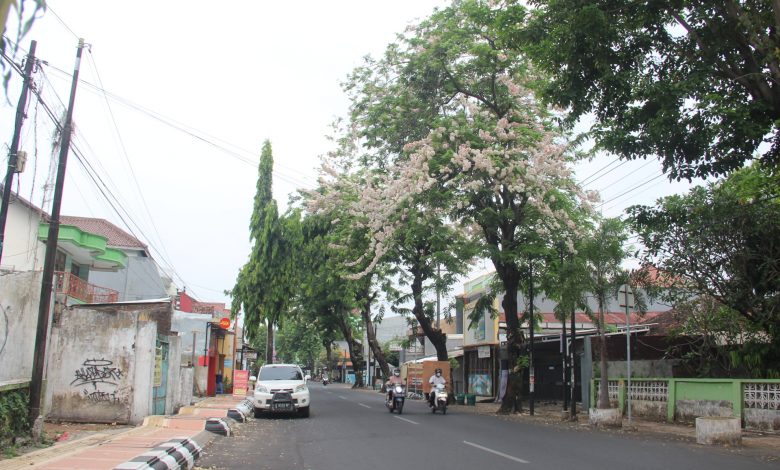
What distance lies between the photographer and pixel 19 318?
14883 mm

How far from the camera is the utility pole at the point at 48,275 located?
1220 cm

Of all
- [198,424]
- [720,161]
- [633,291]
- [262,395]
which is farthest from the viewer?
[262,395]

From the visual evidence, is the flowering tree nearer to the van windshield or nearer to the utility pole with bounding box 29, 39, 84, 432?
the van windshield

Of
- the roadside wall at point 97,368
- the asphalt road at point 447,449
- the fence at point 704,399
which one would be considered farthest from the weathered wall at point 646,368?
the roadside wall at point 97,368

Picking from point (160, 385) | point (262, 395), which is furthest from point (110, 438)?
point (262, 395)

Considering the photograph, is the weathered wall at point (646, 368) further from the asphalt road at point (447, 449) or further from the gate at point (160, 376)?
the gate at point (160, 376)

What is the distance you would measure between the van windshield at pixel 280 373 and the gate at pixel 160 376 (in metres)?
4.07

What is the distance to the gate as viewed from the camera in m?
17.9

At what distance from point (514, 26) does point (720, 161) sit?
4.79 meters

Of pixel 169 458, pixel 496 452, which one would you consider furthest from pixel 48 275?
pixel 496 452

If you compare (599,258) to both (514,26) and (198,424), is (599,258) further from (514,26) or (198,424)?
(198,424)

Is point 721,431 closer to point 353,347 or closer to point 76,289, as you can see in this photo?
point 76,289

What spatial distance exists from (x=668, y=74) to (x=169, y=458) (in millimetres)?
10919

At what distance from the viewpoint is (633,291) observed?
59.6ft
